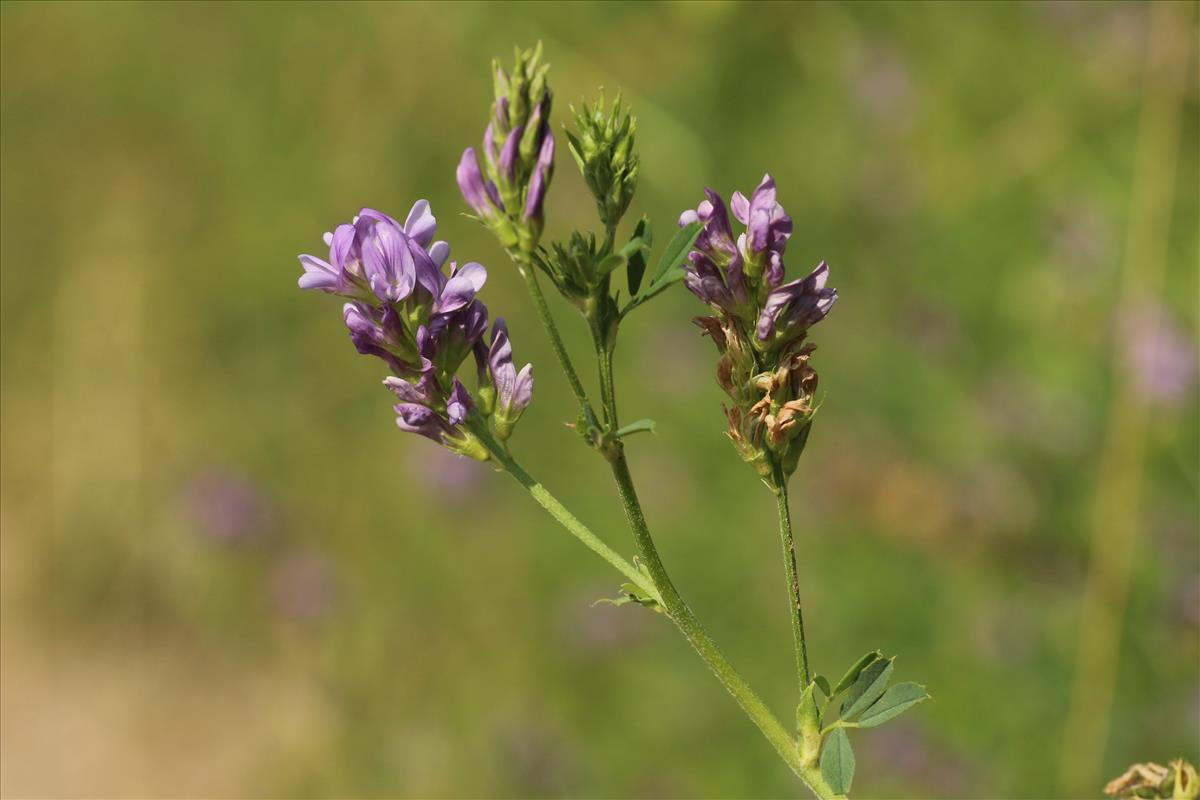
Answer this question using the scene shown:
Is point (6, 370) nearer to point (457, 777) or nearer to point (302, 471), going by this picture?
point (302, 471)

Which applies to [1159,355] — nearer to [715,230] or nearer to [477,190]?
[715,230]

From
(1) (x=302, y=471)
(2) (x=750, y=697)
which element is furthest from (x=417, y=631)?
(2) (x=750, y=697)

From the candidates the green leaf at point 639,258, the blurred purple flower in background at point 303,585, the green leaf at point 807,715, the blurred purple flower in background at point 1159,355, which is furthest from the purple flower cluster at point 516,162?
the blurred purple flower in background at point 303,585

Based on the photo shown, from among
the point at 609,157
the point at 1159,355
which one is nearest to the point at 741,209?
the point at 609,157

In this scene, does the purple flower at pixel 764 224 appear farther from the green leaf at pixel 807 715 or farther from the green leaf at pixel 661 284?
the green leaf at pixel 807 715

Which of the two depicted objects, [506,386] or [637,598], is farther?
[506,386]

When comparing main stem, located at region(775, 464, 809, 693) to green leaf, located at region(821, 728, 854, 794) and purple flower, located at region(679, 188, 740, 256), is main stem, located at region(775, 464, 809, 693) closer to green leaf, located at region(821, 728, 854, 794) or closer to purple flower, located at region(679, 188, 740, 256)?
green leaf, located at region(821, 728, 854, 794)

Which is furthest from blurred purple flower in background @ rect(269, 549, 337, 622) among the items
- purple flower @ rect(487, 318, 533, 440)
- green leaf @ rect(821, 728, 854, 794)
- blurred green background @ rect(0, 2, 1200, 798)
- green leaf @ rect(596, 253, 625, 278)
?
green leaf @ rect(596, 253, 625, 278)
